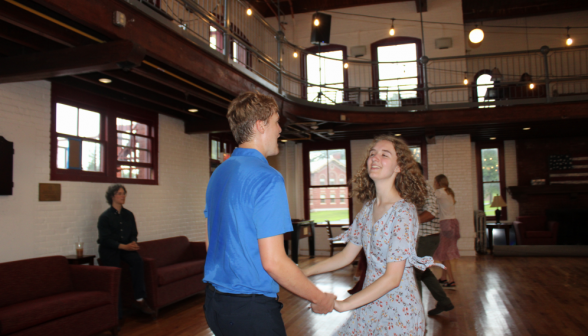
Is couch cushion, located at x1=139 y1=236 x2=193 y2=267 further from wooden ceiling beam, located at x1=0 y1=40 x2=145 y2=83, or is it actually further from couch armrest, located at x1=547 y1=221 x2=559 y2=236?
couch armrest, located at x1=547 y1=221 x2=559 y2=236

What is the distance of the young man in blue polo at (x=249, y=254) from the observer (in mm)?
1519

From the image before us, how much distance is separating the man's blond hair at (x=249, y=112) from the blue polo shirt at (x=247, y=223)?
18cm

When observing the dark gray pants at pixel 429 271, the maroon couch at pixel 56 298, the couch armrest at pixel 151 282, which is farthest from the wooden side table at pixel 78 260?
the dark gray pants at pixel 429 271

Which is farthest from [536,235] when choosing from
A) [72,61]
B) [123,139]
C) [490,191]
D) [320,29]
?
[72,61]

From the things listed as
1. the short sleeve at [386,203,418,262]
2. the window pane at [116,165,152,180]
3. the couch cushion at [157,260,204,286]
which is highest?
the window pane at [116,165,152,180]

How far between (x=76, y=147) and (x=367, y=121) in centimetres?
577

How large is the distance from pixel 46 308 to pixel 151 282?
1.51m

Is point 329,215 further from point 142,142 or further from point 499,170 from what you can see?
point 142,142

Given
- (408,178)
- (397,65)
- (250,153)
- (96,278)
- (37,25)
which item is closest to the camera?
(250,153)

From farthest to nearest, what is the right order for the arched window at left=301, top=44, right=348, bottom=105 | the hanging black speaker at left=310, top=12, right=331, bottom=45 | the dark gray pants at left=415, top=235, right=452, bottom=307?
the arched window at left=301, top=44, right=348, bottom=105
the hanging black speaker at left=310, top=12, right=331, bottom=45
the dark gray pants at left=415, top=235, right=452, bottom=307

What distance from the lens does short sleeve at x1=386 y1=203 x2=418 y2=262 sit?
6.00ft

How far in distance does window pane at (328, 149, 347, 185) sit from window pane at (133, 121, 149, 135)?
596 cm

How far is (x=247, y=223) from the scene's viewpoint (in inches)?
60.6

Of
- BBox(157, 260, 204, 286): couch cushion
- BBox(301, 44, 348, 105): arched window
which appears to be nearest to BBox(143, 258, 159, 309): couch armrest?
BBox(157, 260, 204, 286): couch cushion
